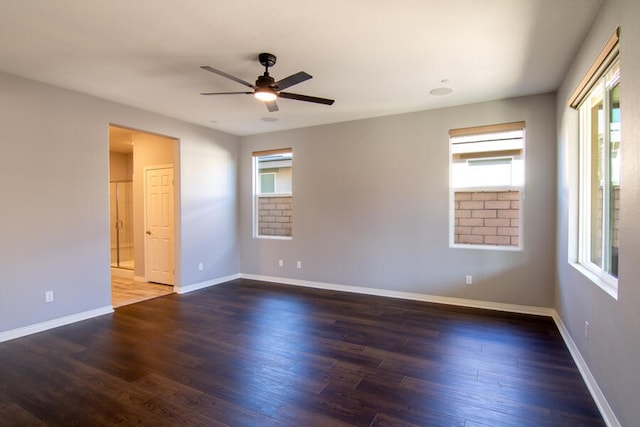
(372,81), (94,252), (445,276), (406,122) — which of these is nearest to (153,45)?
(372,81)

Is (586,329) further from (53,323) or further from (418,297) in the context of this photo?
(53,323)

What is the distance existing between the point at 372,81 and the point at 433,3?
1.38 metres

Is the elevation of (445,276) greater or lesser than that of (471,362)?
greater

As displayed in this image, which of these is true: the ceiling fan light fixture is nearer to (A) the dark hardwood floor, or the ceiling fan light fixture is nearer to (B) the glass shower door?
(A) the dark hardwood floor

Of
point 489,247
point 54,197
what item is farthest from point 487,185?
point 54,197

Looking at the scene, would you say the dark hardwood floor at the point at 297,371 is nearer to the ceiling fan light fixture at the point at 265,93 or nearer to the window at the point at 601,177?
the window at the point at 601,177

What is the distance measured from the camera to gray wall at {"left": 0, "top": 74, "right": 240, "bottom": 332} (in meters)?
3.34

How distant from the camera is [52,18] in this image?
2.37 meters

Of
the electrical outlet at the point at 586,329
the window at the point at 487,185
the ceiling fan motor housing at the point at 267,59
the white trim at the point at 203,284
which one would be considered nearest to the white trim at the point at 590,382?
the electrical outlet at the point at 586,329

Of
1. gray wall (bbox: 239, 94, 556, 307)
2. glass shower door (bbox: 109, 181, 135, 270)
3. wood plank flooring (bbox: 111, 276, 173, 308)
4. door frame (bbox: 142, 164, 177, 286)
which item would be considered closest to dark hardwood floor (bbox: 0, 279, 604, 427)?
gray wall (bbox: 239, 94, 556, 307)

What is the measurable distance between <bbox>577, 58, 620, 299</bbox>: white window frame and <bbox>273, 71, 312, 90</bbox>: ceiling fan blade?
6.92 ft

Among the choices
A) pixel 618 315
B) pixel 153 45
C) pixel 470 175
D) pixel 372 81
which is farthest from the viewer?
pixel 470 175

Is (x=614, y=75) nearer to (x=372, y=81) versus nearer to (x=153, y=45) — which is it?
(x=372, y=81)

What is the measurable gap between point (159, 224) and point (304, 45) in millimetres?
4381
